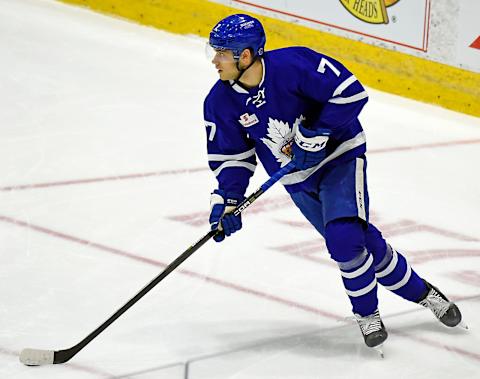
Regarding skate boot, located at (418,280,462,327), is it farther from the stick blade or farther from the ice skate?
the stick blade

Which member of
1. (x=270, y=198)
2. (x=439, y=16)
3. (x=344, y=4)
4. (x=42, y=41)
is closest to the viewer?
(x=270, y=198)

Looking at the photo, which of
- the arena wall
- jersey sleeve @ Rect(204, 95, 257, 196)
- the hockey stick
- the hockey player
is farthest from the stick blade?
the arena wall

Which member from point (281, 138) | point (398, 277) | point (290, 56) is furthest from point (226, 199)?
point (398, 277)

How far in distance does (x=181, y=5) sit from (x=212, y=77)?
689 mm

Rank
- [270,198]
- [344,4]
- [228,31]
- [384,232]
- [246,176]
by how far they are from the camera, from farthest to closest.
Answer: [344,4] < [270,198] < [384,232] < [246,176] < [228,31]

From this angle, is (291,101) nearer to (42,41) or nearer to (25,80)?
(25,80)

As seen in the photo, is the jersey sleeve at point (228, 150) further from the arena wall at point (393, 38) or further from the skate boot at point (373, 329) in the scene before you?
the arena wall at point (393, 38)

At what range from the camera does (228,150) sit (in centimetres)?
346

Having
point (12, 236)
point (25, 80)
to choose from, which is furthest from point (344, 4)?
point (12, 236)

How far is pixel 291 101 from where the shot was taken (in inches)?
131

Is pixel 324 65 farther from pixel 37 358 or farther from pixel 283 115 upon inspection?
pixel 37 358

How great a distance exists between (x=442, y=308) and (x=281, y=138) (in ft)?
2.48

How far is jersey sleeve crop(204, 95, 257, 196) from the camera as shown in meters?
3.42

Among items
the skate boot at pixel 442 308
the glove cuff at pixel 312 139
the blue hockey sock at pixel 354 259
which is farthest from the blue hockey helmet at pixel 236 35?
the skate boot at pixel 442 308
